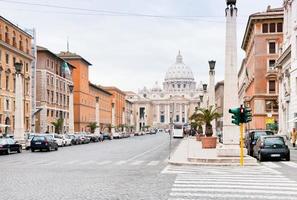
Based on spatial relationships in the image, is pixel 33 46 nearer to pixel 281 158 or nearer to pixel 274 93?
pixel 274 93

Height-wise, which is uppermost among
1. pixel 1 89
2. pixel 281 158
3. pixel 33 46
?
pixel 33 46

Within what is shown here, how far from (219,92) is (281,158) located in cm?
13852

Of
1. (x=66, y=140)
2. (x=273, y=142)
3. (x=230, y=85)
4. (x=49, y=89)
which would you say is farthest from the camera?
(x=49, y=89)

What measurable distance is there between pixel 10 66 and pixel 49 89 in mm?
18718

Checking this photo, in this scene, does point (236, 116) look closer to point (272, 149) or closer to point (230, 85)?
point (230, 85)

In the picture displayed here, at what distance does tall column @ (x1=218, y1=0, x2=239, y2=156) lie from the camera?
2672 cm

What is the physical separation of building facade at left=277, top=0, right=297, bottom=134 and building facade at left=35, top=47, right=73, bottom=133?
1426 inches

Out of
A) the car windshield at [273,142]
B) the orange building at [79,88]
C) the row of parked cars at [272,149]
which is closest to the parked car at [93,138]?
Answer: the orange building at [79,88]

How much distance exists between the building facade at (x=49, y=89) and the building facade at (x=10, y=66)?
727cm

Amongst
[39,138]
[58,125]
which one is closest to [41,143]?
[39,138]

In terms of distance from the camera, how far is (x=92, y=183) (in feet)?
55.0

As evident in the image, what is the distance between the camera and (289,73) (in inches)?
2547

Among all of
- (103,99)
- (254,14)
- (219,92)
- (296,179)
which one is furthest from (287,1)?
(219,92)

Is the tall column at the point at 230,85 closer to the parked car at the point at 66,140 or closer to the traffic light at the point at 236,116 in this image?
the traffic light at the point at 236,116
